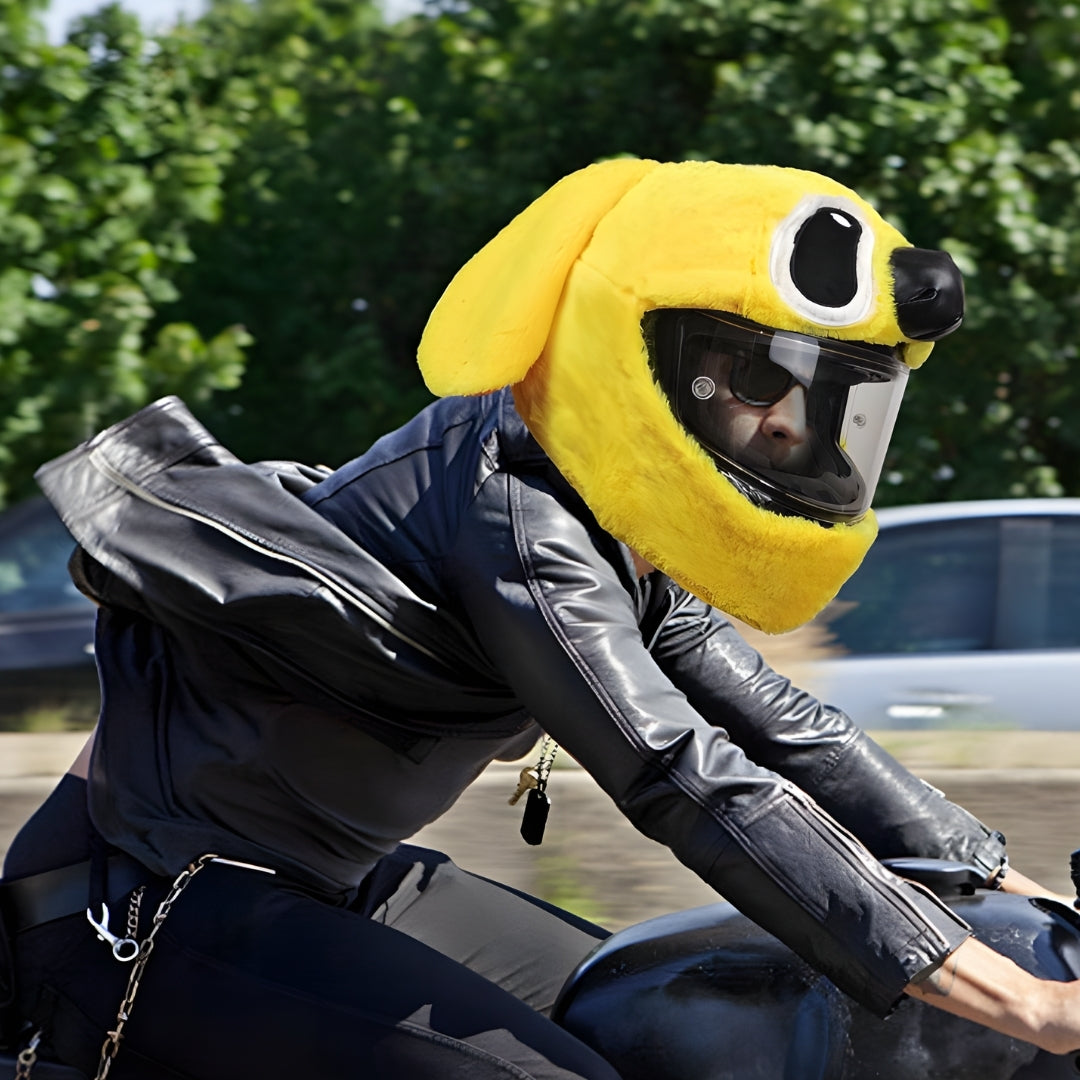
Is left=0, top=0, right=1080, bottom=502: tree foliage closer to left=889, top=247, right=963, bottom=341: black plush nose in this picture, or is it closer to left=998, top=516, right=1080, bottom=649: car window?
left=998, top=516, right=1080, bottom=649: car window

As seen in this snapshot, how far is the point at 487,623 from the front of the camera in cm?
184

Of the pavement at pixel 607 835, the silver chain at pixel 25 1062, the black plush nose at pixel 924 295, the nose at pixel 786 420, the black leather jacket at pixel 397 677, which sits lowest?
the pavement at pixel 607 835

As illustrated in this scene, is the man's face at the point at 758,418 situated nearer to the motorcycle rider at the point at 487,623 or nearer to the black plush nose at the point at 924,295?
the motorcycle rider at the point at 487,623

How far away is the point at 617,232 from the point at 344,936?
84 cm

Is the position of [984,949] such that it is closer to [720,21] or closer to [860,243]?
[860,243]

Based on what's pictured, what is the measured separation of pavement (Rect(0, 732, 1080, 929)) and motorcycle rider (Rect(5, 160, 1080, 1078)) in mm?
1368

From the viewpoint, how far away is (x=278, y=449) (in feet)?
48.7

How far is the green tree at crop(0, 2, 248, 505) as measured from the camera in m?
10.7

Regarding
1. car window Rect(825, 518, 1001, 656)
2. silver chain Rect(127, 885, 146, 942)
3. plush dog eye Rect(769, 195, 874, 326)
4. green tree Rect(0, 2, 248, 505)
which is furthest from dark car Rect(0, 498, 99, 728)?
plush dog eye Rect(769, 195, 874, 326)

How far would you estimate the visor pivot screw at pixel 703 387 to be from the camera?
193 centimetres

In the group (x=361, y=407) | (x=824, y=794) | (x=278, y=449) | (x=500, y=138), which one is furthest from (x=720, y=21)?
(x=824, y=794)

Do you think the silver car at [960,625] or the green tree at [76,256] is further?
the green tree at [76,256]

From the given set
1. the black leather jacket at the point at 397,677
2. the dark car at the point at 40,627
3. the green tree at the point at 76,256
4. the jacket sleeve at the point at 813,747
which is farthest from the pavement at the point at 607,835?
the green tree at the point at 76,256

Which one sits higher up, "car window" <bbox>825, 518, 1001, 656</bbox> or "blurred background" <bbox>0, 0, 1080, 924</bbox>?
"car window" <bbox>825, 518, 1001, 656</bbox>
